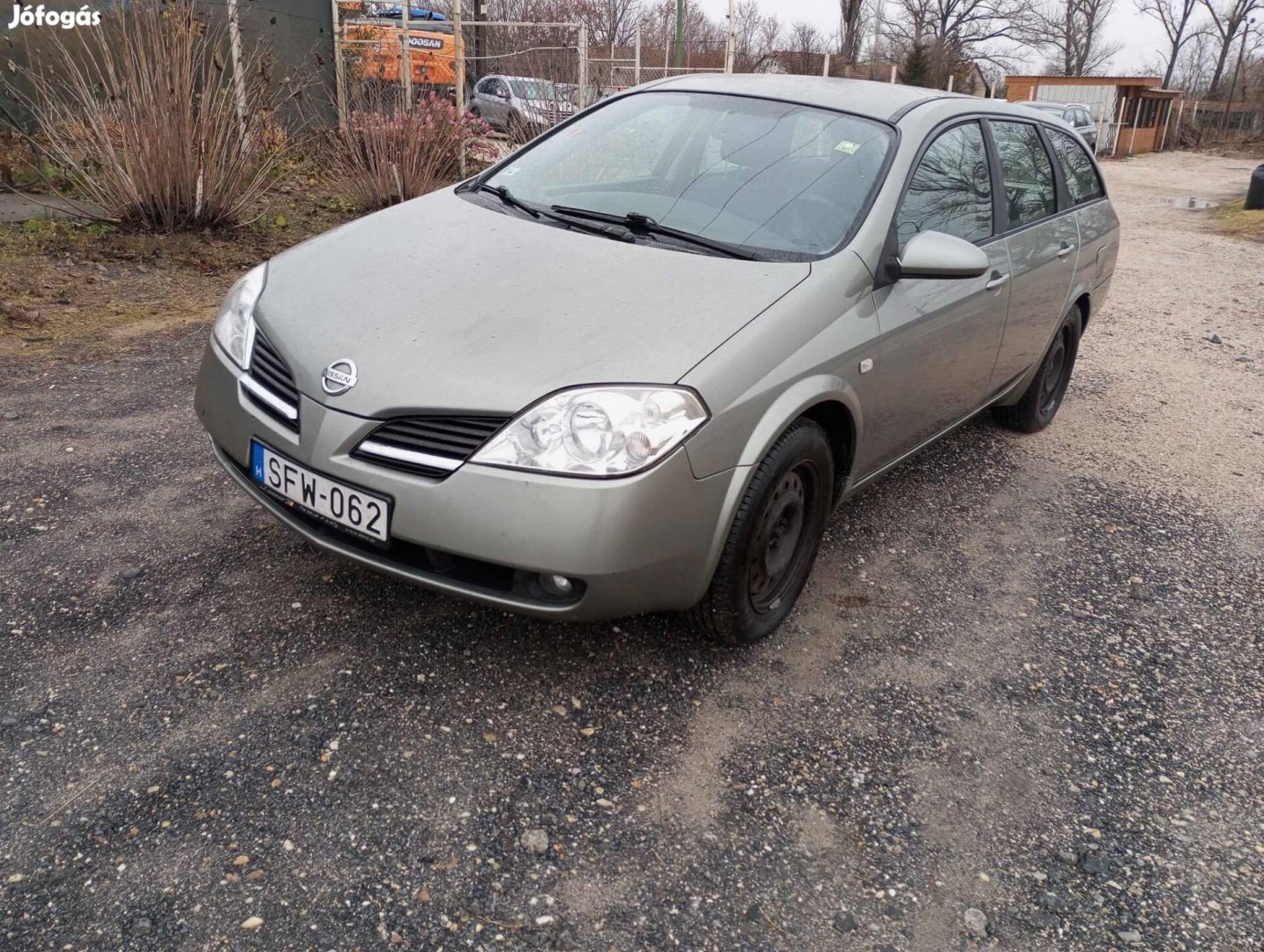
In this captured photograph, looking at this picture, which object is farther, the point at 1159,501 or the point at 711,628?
the point at 1159,501

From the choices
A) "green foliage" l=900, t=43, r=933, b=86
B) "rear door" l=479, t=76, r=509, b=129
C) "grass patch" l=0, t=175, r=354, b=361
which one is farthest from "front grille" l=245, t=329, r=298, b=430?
"green foliage" l=900, t=43, r=933, b=86

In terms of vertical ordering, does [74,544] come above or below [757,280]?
below

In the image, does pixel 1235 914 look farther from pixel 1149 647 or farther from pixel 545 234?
pixel 545 234

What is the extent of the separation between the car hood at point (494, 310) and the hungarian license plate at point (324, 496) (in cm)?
20

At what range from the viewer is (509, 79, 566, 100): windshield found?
1073 centimetres

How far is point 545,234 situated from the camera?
10.1 ft

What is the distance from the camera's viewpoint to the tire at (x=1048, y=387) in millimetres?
4832

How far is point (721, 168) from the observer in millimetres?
3295

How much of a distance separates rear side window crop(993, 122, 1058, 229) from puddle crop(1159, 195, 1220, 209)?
51.6ft

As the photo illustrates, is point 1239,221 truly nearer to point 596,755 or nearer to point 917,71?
point 596,755

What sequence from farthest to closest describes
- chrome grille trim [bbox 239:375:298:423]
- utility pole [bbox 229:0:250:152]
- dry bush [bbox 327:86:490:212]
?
dry bush [bbox 327:86:490:212] < utility pole [bbox 229:0:250:152] < chrome grille trim [bbox 239:375:298:423]

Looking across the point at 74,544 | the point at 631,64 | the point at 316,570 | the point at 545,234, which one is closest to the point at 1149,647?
the point at 545,234

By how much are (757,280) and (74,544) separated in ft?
7.73

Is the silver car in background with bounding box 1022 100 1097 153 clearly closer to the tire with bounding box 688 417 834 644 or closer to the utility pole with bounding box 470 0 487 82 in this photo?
the utility pole with bounding box 470 0 487 82
